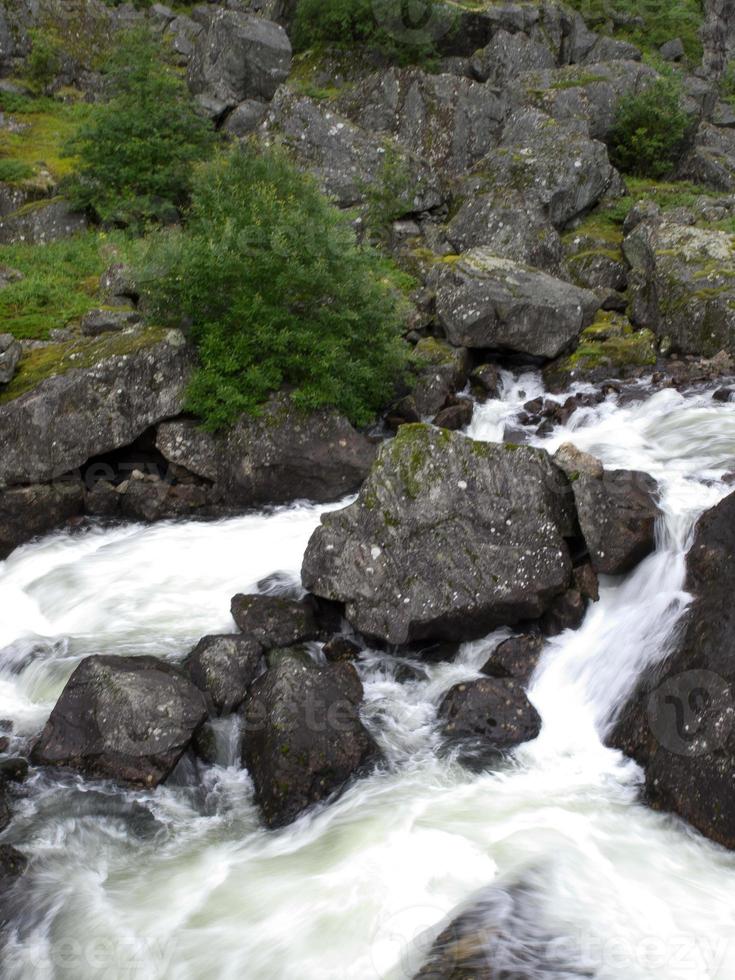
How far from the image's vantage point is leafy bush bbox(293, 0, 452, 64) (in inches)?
1075

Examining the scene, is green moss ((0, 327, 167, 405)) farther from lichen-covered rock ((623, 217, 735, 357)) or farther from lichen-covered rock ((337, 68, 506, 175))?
lichen-covered rock ((337, 68, 506, 175))

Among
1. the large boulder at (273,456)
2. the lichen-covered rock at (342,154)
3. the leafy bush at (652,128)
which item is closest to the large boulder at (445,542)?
the large boulder at (273,456)

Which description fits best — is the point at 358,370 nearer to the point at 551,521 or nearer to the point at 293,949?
the point at 551,521

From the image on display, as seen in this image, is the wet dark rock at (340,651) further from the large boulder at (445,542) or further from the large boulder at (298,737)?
the large boulder at (298,737)

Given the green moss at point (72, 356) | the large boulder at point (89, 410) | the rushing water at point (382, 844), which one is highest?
the green moss at point (72, 356)

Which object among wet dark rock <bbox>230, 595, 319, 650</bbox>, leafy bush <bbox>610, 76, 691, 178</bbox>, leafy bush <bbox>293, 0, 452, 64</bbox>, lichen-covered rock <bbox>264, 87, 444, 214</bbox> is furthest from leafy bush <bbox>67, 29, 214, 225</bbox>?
wet dark rock <bbox>230, 595, 319, 650</bbox>

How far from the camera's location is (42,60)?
31.3 m

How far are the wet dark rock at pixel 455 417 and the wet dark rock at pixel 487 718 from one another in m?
6.99

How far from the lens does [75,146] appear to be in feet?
75.7

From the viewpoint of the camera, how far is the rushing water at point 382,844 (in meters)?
6.54

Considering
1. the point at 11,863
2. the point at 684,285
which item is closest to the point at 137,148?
the point at 684,285

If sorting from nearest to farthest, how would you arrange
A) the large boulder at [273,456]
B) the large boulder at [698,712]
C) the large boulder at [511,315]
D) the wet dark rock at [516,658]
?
1. the large boulder at [698,712]
2. the wet dark rock at [516,658]
3. the large boulder at [273,456]
4. the large boulder at [511,315]

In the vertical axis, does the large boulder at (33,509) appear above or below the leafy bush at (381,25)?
below

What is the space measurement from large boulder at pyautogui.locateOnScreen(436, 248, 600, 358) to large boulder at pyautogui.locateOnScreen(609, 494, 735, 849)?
815 cm
